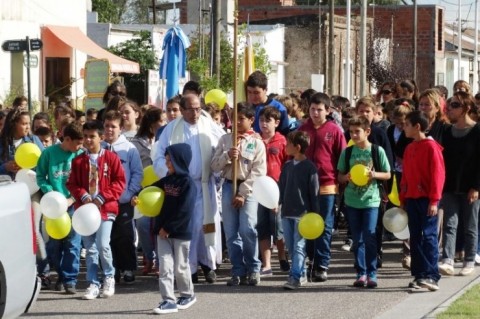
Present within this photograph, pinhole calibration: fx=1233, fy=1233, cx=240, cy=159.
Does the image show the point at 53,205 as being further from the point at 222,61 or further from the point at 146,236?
the point at 222,61

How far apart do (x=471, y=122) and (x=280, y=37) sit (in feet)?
145

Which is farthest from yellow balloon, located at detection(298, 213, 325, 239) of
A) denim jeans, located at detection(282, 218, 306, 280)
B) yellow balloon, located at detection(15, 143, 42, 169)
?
yellow balloon, located at detection(15, 143, 42, 169)

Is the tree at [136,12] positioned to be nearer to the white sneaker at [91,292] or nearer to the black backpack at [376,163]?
the black backpack at [376,163]

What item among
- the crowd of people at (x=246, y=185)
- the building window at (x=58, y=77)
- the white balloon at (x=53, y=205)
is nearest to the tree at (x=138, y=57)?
the building window at (x=58, y=77)

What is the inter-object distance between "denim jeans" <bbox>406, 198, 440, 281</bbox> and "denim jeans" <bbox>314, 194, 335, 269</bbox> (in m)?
1.16

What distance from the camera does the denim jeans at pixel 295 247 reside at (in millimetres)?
13289

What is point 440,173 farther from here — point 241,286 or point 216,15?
point 216,15

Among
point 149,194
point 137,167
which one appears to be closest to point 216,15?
point 137,167

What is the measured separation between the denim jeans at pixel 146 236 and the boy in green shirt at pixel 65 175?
4.61 feet

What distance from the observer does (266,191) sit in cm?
1302

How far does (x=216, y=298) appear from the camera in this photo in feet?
41.5

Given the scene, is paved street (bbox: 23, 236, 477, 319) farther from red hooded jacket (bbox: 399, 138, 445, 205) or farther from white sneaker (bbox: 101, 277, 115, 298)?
red hooded jacket (bbox: 399, 138, 445, 205)

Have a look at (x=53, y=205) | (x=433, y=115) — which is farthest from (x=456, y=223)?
(x=53, y=205)

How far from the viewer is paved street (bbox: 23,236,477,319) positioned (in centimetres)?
1164
